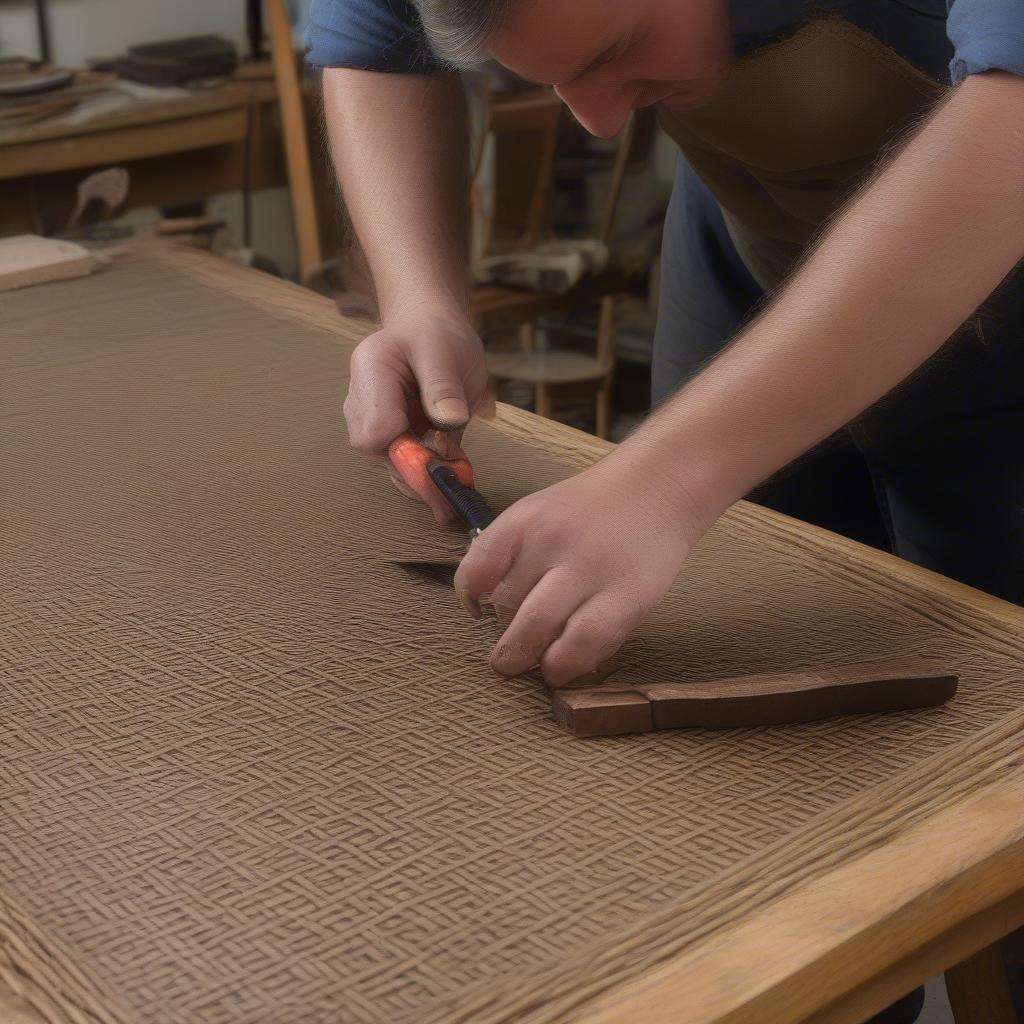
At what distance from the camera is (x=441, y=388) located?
967 mm

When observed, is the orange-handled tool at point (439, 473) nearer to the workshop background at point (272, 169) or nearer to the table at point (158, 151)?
the workshop background at point (272, 169)

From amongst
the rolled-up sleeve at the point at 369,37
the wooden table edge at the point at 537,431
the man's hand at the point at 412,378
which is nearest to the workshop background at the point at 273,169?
the wooden table edge at the point at 537,431

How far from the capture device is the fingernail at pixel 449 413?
96 cm

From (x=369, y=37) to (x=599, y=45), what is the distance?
0.36m

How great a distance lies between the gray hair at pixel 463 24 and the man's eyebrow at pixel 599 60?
6 cm

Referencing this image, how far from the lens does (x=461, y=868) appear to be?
0.59m

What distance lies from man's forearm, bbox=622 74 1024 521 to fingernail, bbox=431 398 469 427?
0.24 metres

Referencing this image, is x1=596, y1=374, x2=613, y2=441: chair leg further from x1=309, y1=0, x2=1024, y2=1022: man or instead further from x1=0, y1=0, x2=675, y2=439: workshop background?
x1=309, y1=0, x2=1024, y2=1022: man

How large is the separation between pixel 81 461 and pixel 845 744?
0.65 m

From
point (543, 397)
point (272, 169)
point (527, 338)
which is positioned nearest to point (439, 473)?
point (543, 397)

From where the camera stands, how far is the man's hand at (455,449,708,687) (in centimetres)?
70

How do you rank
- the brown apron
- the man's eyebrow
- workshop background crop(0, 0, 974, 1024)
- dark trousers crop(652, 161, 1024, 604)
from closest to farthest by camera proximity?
the man's eyebrow < the brown apron < dark trousers crop(652, 161, 1024, 604) < workshop background crop(0, 0, 974, 1024)

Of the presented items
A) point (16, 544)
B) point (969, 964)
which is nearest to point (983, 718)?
point (969, 964)

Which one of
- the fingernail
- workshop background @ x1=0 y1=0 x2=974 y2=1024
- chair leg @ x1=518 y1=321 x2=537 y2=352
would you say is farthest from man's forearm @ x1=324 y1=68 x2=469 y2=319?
chair leg @ x1=518 y1=321 x2=537 y2=352
